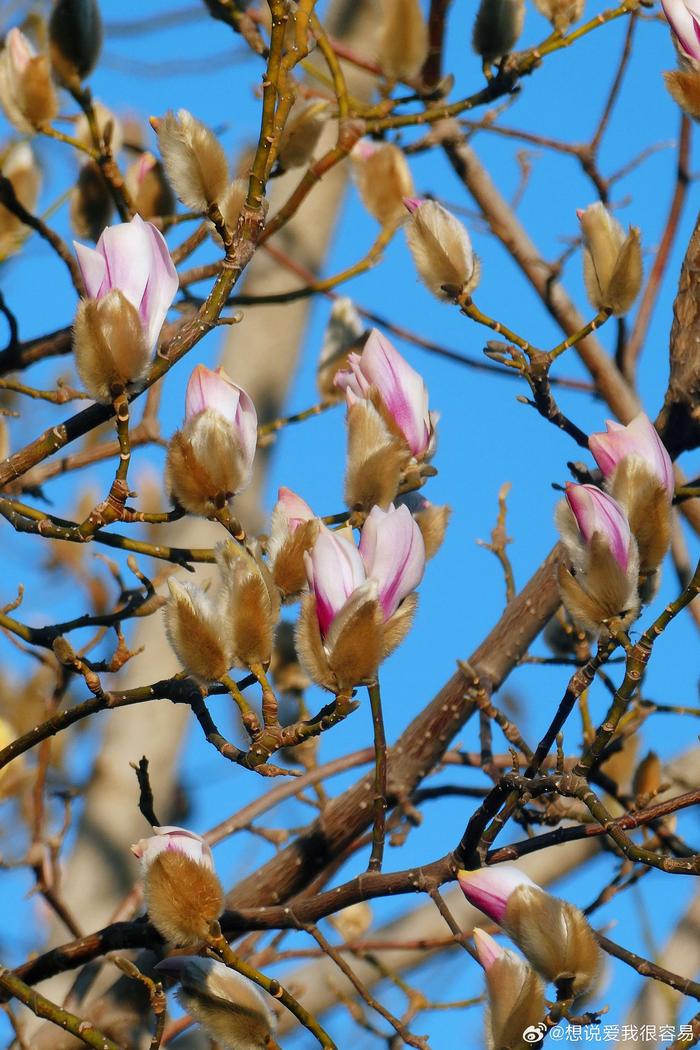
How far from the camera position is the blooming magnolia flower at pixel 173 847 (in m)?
0.82

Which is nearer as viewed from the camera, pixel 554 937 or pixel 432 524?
pixel 554 937

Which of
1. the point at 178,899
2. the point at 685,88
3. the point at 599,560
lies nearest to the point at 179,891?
the point at 178,899

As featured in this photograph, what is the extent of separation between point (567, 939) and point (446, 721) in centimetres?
59

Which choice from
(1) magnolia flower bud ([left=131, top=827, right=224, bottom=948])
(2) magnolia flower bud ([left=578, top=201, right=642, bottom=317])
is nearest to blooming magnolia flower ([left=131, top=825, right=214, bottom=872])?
(1) magnolia flower bud ([left=131, top=827, right=224, bottom=948])

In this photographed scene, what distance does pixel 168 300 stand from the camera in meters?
0.90

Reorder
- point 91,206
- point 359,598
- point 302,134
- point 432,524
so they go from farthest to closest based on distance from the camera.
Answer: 1. point 91,206
2. point 302,134
3. point 432,524
4. point 359,598

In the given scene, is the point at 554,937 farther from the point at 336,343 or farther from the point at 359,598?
the point at 336,343

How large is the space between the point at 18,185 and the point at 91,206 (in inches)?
7.6

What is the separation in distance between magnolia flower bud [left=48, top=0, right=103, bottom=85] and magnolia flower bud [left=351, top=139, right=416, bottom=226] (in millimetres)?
351

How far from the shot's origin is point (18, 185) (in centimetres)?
162

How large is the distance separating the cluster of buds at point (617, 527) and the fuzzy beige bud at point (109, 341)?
307 mm

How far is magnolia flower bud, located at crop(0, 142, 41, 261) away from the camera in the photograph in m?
1.57

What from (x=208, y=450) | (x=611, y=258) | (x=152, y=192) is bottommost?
(x=208, y=450)

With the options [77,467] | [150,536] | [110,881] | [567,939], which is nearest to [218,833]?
[110,881]
